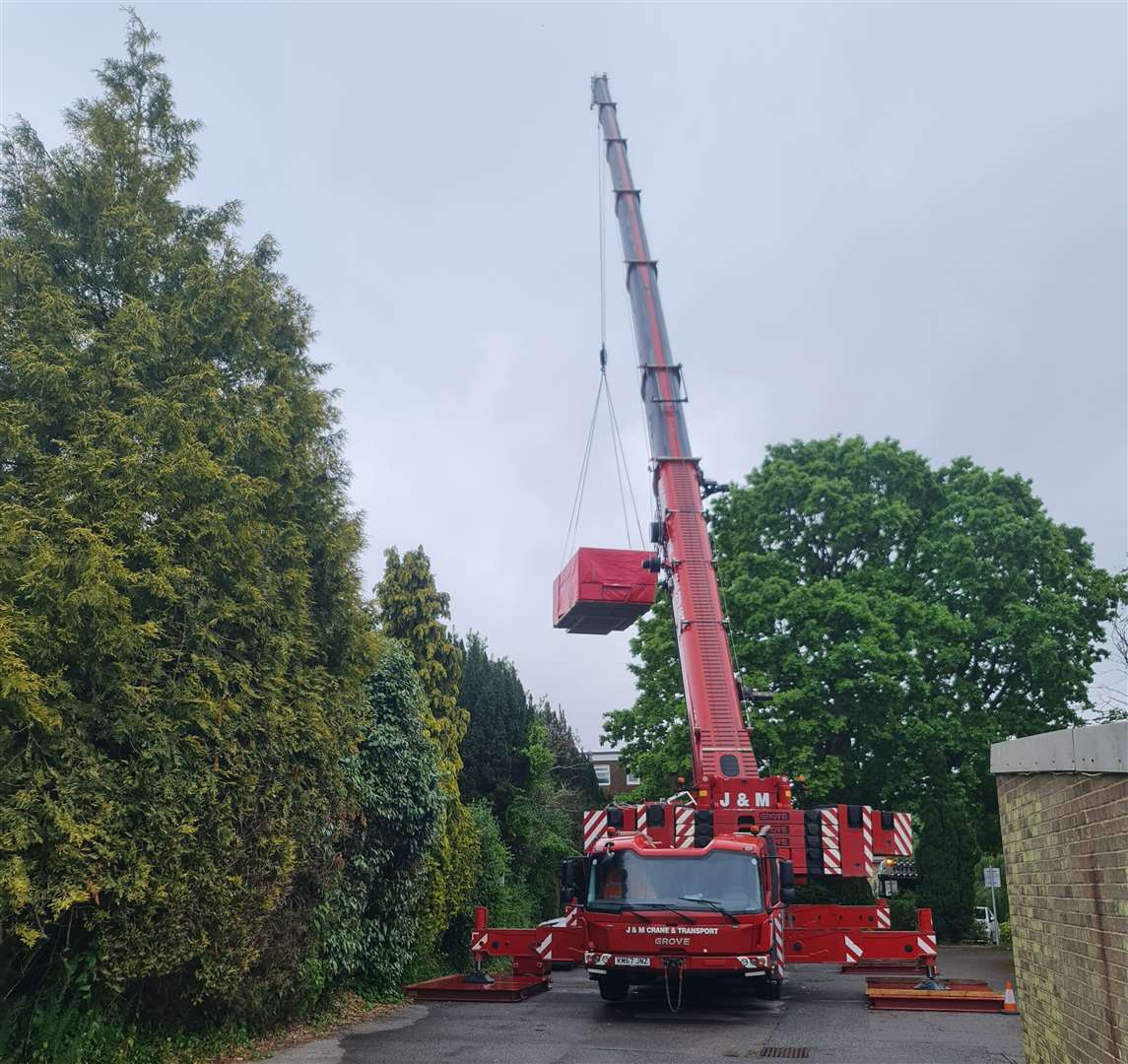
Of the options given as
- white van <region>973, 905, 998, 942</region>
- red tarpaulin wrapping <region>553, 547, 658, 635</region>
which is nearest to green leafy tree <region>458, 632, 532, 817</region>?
red tarpaulin wrapping <region>553, 547, 658, 635</region>

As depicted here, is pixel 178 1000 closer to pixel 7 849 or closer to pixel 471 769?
pixel 7 849

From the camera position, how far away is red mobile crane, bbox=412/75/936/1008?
13.9 metres

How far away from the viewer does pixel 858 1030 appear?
42.2 ft

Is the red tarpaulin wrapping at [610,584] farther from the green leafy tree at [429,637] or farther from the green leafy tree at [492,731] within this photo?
the green leafy tree at [492,731]

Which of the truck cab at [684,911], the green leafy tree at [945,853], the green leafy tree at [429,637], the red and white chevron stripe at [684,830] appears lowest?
the green leafy tree at [945,853]

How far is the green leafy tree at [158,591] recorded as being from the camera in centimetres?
902

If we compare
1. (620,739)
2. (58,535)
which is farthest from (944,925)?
(58,535)

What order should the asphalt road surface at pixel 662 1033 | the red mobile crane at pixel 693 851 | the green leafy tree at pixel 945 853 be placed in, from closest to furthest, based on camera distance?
the asphalt road surface at pixel 662 1033, the red mobile crane at pixel 693 851, the green leafy tree at pixel 945 853

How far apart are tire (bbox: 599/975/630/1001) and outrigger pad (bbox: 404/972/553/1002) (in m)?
1.36

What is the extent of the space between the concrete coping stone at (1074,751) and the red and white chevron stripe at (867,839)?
9591mm

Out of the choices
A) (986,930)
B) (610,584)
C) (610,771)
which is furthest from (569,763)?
(610,771)

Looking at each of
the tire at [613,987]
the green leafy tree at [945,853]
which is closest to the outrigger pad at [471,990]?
the tire at [613,987]

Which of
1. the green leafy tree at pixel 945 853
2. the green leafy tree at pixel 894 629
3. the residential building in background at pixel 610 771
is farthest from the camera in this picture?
the residential building in background at pixel 610 771

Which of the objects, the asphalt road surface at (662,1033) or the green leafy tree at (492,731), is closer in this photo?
the asphalt road surface at (662,1033)
